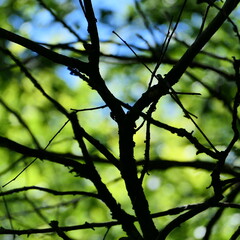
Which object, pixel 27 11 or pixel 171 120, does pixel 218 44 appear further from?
pixel 27 11

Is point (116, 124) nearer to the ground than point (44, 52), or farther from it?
farther from it

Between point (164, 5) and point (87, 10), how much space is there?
2.83 metres

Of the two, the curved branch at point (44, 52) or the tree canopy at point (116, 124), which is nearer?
the curved branch at point (44, 52)

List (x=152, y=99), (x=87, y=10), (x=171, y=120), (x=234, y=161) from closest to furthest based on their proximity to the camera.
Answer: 1. (x=87, y=10)
2. (x=152, y=99)
3. (x=234, y=161)
4. (x=171, y=120)

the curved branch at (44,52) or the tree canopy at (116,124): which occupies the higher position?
the tree canopy at (116,124)

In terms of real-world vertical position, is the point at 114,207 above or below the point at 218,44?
below

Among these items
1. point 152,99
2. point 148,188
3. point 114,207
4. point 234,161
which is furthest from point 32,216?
point 152,99

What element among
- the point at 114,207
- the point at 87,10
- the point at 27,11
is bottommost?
the point at 114,207

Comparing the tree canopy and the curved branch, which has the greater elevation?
the tree canopy

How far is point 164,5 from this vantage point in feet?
13.6

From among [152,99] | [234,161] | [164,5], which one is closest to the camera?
[152,99]

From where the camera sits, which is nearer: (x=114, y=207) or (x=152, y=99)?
(x=152, y=99)

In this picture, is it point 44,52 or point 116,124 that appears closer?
point 44,52

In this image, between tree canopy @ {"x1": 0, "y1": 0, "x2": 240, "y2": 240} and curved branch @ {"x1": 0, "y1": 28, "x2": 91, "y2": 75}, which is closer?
curved branch @ {"x1": 0, "y1": 28, "x2": 91, "y2": 75}
